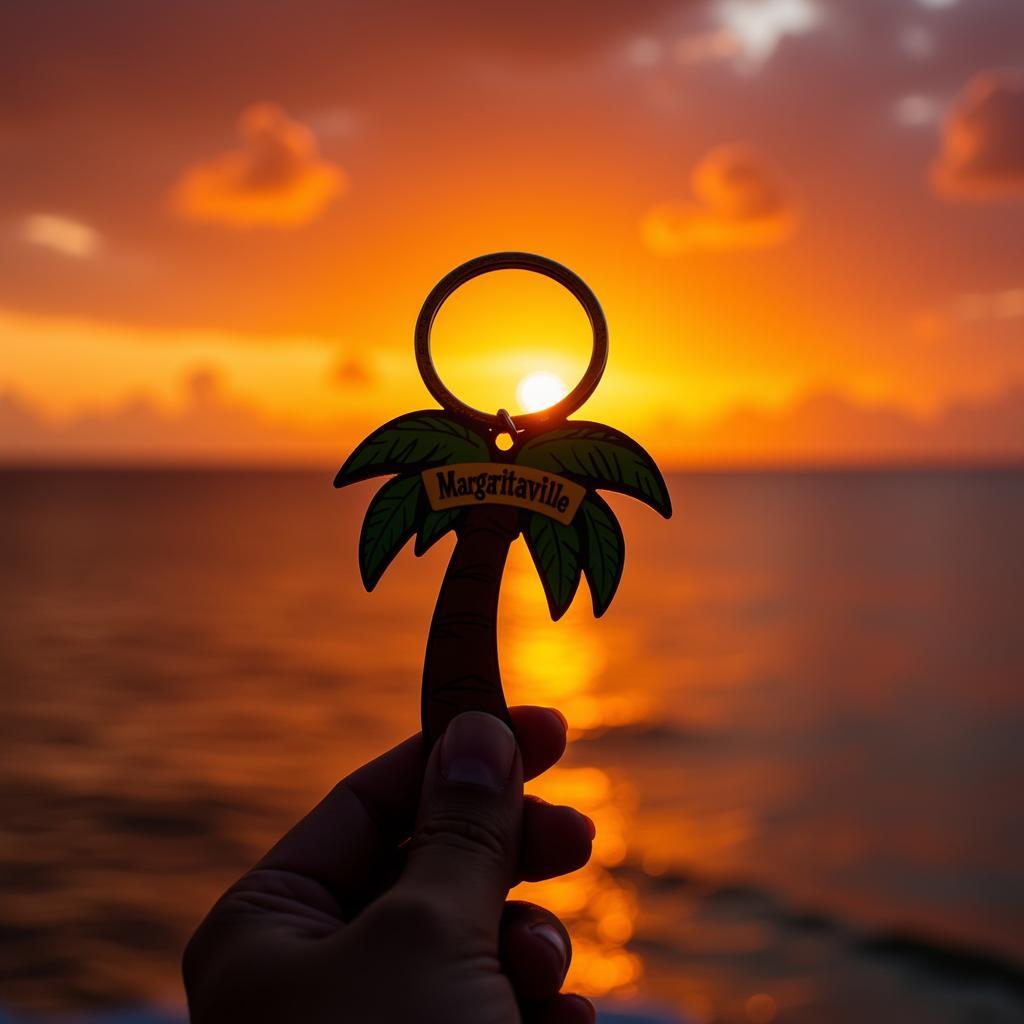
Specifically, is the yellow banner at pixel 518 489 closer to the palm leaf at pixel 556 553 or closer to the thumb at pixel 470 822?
the palm leaf at pixel 556 553

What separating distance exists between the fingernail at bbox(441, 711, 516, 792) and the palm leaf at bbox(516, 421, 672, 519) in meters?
0.61

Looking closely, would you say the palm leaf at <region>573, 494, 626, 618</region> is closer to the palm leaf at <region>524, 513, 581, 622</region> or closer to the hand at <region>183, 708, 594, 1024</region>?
the palm leaf at <region>524, 513, 581, 622</region>

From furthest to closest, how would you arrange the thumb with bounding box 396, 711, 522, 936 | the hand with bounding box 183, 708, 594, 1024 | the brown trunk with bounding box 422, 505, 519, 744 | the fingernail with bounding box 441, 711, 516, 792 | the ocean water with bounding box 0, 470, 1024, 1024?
the ocean water with bounding box 0, 470, 1024, 1024 → the brown trunk with bounding box 422, 505, 519, 744 → the fingernail with bounding box 441, 711, 516, 792 → the thumb with bounding box 396, 711, 522, 936 → the hand with bounding box 183, 708, 594, 1024

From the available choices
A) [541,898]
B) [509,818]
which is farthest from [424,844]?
[541,898]

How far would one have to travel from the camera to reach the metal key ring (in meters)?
2.30

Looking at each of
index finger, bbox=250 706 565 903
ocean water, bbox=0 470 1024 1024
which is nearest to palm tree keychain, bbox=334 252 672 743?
index finger, bbox=250 706 565 903

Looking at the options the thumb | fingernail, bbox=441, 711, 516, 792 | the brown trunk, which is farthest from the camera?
the brown trunk

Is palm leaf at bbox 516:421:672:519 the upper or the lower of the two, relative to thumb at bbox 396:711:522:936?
upper

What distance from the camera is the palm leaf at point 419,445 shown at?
89.9 inches

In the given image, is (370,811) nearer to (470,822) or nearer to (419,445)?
(470,822)

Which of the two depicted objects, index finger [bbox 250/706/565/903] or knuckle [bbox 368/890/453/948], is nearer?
knuckle [bbox 368/890/453/948]

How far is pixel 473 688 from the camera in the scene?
2242 mm

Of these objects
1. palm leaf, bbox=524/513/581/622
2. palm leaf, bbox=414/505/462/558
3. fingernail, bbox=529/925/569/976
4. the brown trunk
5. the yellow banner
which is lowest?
fingernail, bbox=529/925/569/976

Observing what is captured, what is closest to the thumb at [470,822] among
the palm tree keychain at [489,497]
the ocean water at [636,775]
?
the palm tree keychain at [489,497]
